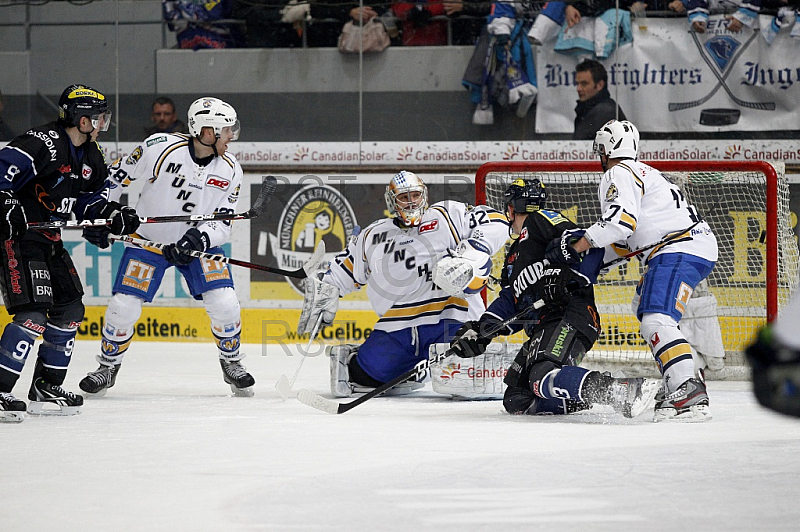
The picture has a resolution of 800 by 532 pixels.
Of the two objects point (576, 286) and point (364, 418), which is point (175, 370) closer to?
point (364, 418)

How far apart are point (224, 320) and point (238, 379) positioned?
28 cm

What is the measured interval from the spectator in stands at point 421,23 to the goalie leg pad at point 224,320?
2.91 meters

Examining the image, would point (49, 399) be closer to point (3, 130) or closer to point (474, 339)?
point (474, 339)

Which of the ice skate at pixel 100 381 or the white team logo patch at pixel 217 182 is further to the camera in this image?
the white team logo patch at pixel 217 182

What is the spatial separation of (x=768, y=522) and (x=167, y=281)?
547cm

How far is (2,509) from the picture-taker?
2.44 m

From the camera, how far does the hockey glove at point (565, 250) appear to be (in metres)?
4.00

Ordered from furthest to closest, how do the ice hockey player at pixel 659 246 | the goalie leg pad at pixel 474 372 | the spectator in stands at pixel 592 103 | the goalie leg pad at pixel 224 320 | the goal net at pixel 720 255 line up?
1. the spectator in stands at pixel 592 103
2. the goal net at pixel 720 255
3. the goalie leg pad at pixel 224 320
4. the goalie leg pad at pixel 474 372
5. the ice hockey player at pixel 659 246

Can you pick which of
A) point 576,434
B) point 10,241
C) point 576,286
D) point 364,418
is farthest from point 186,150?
point 576,434

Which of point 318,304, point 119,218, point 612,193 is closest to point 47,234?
point 119,218

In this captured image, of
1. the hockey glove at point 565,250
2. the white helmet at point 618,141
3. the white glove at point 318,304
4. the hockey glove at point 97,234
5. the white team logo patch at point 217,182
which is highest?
the white helmet at point 618,141

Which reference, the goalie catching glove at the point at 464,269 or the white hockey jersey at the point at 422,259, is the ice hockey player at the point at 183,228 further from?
the goalie catching glove at the point at 464,269

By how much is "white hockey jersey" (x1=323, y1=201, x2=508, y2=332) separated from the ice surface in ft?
1.50

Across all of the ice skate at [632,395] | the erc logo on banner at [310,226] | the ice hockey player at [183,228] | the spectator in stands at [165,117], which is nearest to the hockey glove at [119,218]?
the ice hockey player at [183,228]
